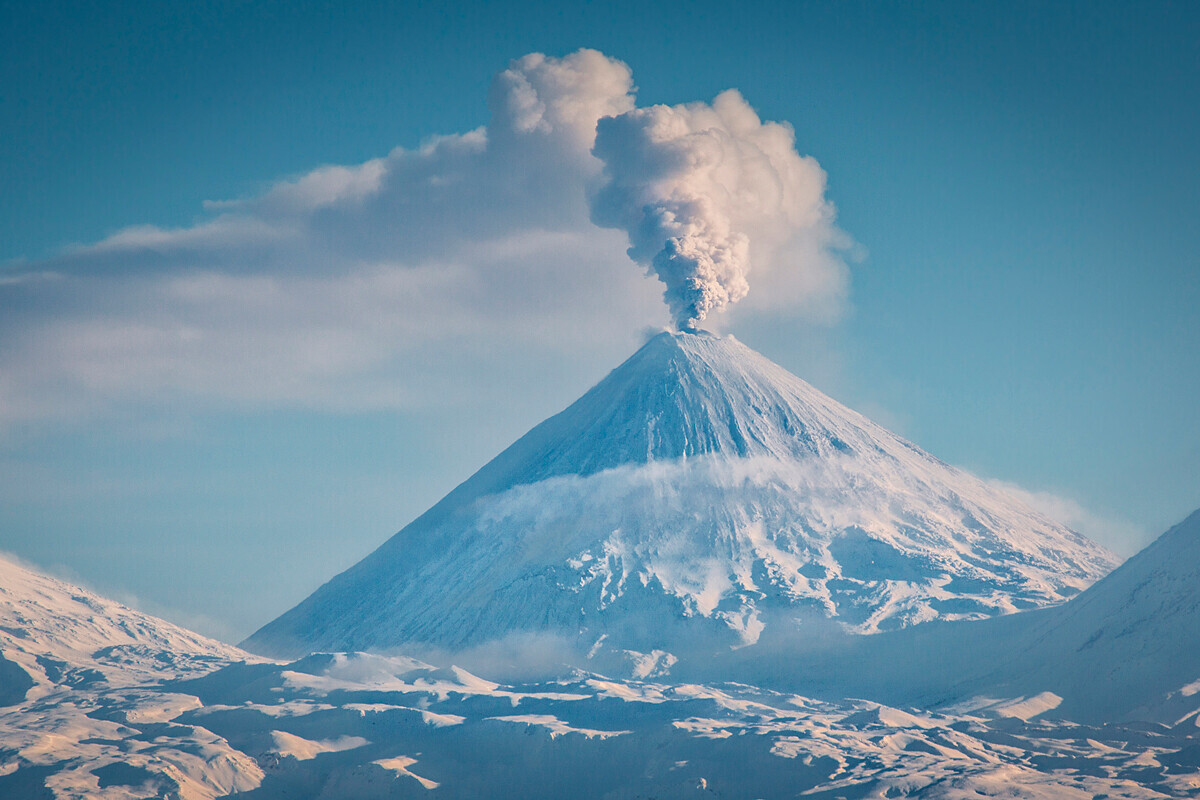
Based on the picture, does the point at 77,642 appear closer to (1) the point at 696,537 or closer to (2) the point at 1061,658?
(1) the point at 696,537

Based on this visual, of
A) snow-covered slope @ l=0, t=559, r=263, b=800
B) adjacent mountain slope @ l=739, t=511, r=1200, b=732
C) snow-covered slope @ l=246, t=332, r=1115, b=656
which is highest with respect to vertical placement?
snow-covered slope @ l=246, t=332, r=1115, b=656

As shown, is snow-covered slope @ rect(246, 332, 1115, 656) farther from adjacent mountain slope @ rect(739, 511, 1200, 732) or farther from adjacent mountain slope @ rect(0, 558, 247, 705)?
adjacent mountain slope @ rect(0, 558, 247, 705)

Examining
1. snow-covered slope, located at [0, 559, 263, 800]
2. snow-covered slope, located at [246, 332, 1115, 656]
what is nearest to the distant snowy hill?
snow-covered slope, located at [0, 559, 263, 800]

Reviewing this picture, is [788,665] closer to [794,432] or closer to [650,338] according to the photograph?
[794,432]

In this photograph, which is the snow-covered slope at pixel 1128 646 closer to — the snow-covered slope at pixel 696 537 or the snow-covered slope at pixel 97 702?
the snow-covered slope at pixel 696 537

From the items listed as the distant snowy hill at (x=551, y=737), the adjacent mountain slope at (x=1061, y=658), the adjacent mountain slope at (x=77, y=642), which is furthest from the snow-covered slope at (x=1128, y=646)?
the adjacent mountain slope at (x=77, y=642)

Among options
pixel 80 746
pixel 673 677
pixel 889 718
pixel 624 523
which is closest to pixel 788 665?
pixel 673 677

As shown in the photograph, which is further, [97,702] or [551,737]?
[97,702]

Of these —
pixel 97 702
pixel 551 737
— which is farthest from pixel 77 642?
pixel 551 737

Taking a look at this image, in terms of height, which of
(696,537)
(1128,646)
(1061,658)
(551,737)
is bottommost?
(551,737)
